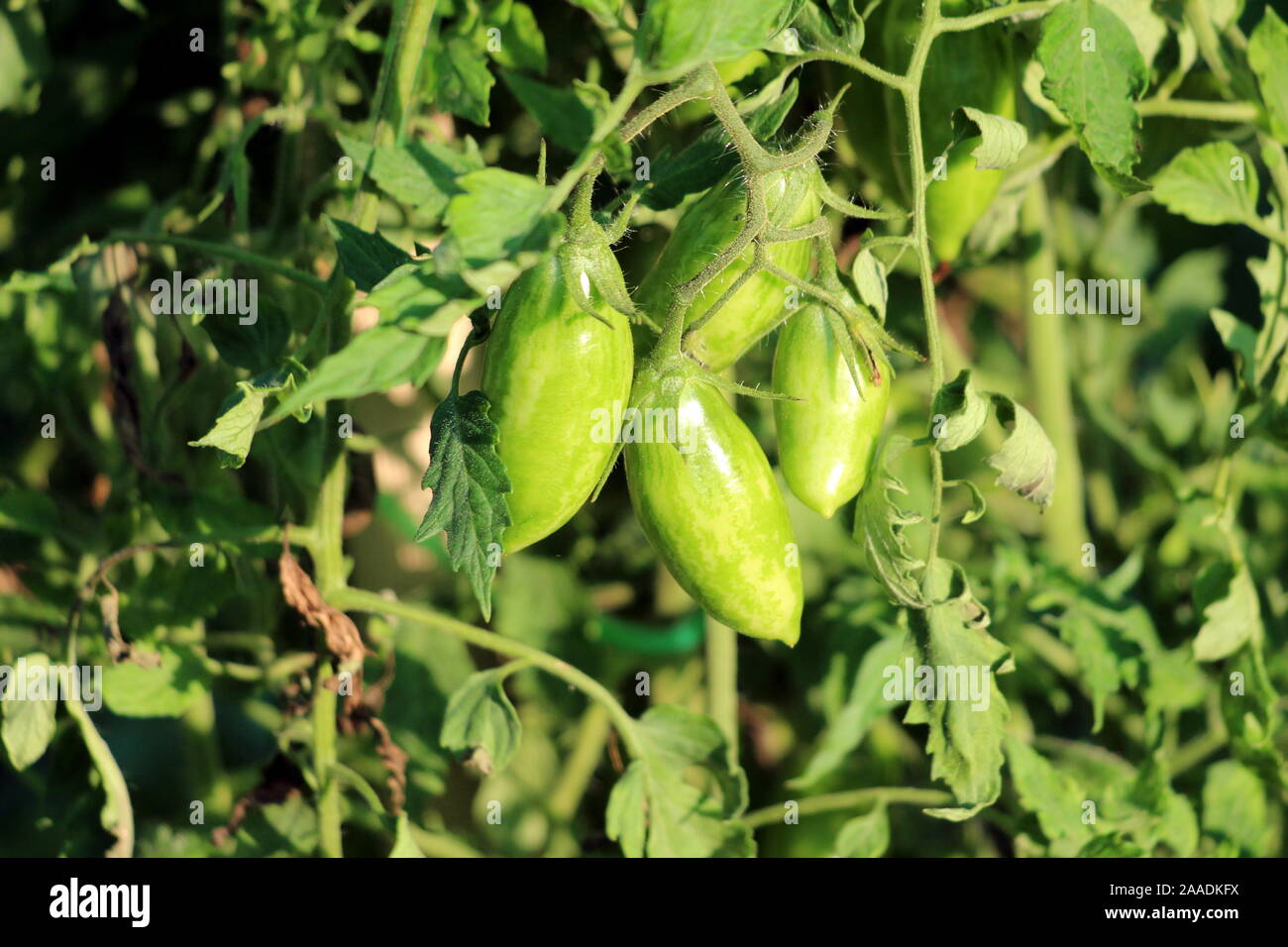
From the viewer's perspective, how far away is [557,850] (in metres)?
0.94

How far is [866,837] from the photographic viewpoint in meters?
0.77

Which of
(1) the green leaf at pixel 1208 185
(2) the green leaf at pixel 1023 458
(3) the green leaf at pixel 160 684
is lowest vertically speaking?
(3) the green leaf at pixel 160 684

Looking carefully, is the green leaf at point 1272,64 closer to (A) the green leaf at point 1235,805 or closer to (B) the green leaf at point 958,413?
(B) the green leaf at point 958,413

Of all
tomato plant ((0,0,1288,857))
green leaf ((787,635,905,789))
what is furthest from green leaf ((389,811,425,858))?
green leaf ((787,635,905,789))

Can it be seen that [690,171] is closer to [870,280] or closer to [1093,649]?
[870,280]

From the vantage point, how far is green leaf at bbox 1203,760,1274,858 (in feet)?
2.68

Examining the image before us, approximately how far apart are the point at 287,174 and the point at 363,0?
13 centimetres

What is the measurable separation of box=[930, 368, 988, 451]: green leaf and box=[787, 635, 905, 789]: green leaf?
0.30 meters

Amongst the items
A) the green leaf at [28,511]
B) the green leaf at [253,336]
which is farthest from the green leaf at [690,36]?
the green leaf at [28,511]

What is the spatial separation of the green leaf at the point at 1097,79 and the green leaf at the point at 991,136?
0.02 m

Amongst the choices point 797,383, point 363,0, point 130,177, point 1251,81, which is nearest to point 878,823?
point 797,383

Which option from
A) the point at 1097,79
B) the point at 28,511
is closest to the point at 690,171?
the point at 1097,79

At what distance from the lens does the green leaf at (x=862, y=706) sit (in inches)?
31.0

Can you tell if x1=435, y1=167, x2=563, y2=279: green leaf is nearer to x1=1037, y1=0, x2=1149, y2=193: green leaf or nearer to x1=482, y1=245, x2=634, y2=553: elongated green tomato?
x1=482, y1=245, x2=634, y2=553: elongated green tomato
